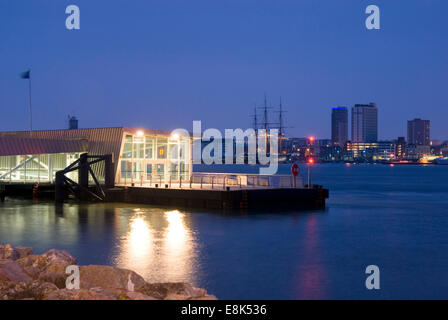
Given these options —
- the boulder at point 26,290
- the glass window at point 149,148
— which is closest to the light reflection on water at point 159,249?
the boulder at point 26,290

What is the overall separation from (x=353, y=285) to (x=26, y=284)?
859cm

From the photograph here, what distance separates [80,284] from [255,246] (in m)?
10.2

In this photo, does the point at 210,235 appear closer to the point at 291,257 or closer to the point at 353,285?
the point at 291,257

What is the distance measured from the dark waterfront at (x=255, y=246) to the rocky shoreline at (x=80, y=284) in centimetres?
222

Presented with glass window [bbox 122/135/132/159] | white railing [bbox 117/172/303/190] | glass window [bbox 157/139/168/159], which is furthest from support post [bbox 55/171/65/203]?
glass window [bbox 157/139/168/159]

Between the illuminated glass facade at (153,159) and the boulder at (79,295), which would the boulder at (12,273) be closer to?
the boulder at (79,295)

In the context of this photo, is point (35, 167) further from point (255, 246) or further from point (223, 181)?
point (255, 246)

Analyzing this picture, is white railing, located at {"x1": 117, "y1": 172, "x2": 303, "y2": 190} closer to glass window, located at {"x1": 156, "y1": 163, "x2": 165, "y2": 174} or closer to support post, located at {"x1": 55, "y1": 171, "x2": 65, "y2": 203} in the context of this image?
glass window, located at {"x1": 156, "y1": 163, "x2": 165, "y2": 174}

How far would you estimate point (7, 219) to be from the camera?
28.5 meters

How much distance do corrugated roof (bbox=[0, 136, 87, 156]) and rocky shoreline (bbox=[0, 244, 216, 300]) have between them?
24.3 m

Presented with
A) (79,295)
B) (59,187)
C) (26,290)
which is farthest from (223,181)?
(79,295)

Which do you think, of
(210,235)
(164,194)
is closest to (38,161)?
(164,194)

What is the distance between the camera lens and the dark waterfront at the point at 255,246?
14.9 metres

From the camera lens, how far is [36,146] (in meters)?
40.2
